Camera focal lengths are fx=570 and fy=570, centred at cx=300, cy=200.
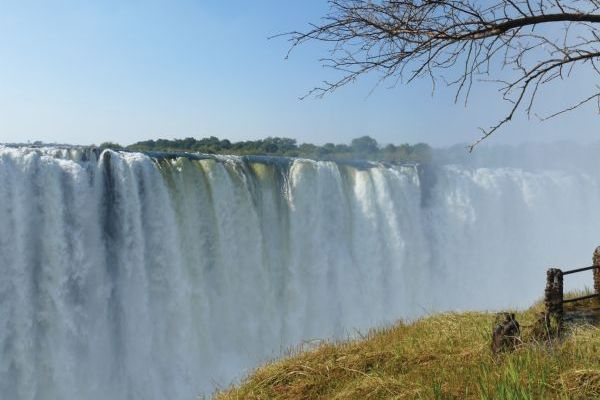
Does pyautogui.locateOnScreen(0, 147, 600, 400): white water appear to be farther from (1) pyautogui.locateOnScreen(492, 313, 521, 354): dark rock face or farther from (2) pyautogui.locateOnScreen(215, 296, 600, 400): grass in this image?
(1) pyautogui.locateOnScreen(492, 313, 521, 354): dark rock face

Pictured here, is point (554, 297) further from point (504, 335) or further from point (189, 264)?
point (189, 264)

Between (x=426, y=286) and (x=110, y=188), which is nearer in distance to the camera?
(x=110, y=188)

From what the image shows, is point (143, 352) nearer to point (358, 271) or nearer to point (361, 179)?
point (358, 271)

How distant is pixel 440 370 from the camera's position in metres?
4.29

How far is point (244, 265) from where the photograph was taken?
1811 cm

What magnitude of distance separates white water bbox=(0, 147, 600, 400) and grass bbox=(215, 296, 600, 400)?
18.4 feet

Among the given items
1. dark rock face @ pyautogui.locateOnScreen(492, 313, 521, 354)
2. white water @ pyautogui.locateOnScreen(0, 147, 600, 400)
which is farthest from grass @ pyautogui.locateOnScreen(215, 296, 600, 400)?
white water @ pyautogui.locateOnScreen(0, 147, 600, 400)

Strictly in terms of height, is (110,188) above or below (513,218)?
above

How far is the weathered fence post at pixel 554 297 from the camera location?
5.62 metres

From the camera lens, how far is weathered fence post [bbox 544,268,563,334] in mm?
5617

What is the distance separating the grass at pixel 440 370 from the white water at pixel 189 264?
5614 millimetres

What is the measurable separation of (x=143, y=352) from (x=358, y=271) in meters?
9.67

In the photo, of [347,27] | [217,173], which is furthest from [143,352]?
[347,27]

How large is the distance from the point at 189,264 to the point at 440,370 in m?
13.1
